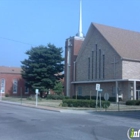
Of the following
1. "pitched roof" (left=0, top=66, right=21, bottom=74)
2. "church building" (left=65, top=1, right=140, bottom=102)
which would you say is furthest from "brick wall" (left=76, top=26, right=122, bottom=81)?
"pitched roof" (left=0, top=66, right=21, bottom=74)

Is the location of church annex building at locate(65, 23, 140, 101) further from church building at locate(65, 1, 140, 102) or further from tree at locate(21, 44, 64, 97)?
tree at locate(21, 44, 64, 97)

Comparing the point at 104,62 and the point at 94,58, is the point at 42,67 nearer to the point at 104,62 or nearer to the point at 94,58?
the point at 94,58

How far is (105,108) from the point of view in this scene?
102 ft

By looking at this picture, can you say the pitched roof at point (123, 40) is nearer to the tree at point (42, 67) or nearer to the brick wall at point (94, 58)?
the brick wall at point (94, 58)

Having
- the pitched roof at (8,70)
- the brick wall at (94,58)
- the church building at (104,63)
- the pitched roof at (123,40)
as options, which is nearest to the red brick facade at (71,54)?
the church building at (104,63)

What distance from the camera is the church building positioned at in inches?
1758

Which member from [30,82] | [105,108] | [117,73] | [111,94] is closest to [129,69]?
[117,73]

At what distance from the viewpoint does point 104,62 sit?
4897 cm

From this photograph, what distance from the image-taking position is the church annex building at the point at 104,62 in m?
44.7

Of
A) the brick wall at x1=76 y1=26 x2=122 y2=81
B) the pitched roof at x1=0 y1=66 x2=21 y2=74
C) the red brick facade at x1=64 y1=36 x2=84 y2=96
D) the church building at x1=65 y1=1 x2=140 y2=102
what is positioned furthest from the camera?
the pitched roof at x1=0 y1=66 x2=21 y2=74

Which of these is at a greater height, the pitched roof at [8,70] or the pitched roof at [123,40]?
the pitched roof at [123,40]

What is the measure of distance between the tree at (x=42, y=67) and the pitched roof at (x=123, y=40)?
43.2 ft

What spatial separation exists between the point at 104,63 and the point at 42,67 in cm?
1579

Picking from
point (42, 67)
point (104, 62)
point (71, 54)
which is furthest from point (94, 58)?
point (42, 67)
